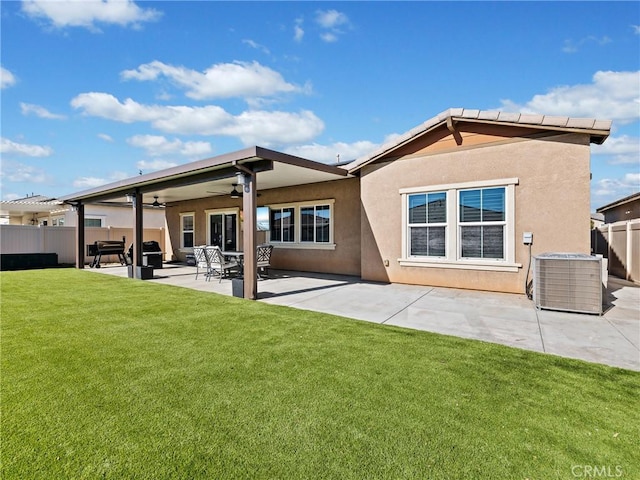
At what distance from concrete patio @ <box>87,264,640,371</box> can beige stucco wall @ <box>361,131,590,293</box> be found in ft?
1.57

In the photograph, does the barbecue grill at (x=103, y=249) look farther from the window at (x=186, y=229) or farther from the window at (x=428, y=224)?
the window at (x=428, y=224)

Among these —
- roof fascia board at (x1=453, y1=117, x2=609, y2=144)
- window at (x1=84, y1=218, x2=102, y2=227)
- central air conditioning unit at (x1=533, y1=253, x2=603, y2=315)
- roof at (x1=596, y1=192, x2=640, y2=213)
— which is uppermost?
roof fascia board at (x1=453, y1=117, x2=609, y2=144)

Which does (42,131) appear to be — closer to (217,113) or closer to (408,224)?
(408,224)

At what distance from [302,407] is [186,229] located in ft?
51.8

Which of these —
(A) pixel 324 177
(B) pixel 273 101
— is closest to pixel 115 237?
(B) pixel 273 101

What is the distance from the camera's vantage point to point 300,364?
12.3 feet

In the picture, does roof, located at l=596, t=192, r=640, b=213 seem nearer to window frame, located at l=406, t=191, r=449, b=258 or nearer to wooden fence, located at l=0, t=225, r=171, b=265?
window frame, located at l=406, t=191, r=449, b=258

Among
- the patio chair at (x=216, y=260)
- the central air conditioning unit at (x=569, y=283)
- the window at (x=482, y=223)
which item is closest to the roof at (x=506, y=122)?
the window at (x=482, y=223)

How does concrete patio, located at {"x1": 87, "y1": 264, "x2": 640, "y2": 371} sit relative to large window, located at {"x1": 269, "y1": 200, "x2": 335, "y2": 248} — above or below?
below

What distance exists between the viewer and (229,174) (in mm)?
8328

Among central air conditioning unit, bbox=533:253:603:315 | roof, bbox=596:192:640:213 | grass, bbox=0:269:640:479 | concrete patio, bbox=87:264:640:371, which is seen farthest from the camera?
roof, bbox=596:192:640:213

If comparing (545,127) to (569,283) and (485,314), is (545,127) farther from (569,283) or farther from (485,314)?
(485,314)

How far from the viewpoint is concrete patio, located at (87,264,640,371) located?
441 centimetres

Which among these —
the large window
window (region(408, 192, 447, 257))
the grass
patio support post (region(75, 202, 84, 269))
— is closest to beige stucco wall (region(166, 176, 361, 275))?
the large window
